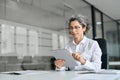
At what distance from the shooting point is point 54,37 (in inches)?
180

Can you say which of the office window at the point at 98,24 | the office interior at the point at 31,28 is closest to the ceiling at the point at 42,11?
the office interior at the point at 31,28

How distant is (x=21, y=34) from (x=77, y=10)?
2.62 meters

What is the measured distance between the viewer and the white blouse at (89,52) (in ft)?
6.53

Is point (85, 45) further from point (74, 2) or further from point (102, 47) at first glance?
point (74, 2)

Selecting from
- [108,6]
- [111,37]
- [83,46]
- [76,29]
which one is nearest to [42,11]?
[76,29]

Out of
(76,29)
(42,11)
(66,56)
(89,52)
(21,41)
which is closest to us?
(66,56)

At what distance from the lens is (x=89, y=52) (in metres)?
2.08

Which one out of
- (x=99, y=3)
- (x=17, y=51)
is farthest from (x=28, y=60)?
(x=99, y=3)

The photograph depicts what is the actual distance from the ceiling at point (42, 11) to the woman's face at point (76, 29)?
142cm

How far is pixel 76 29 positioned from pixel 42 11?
2176mm

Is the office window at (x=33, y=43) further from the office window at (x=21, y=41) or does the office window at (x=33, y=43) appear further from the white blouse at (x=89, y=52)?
the white blouse at (x=89, y=52)

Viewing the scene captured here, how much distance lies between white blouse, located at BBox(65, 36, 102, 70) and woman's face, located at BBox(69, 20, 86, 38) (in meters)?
0.07

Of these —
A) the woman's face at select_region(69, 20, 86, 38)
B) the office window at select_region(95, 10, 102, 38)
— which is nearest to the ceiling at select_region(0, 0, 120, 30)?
the office window at select_region(95, 10, 102, 38)

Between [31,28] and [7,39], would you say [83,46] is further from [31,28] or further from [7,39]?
[31,28]
